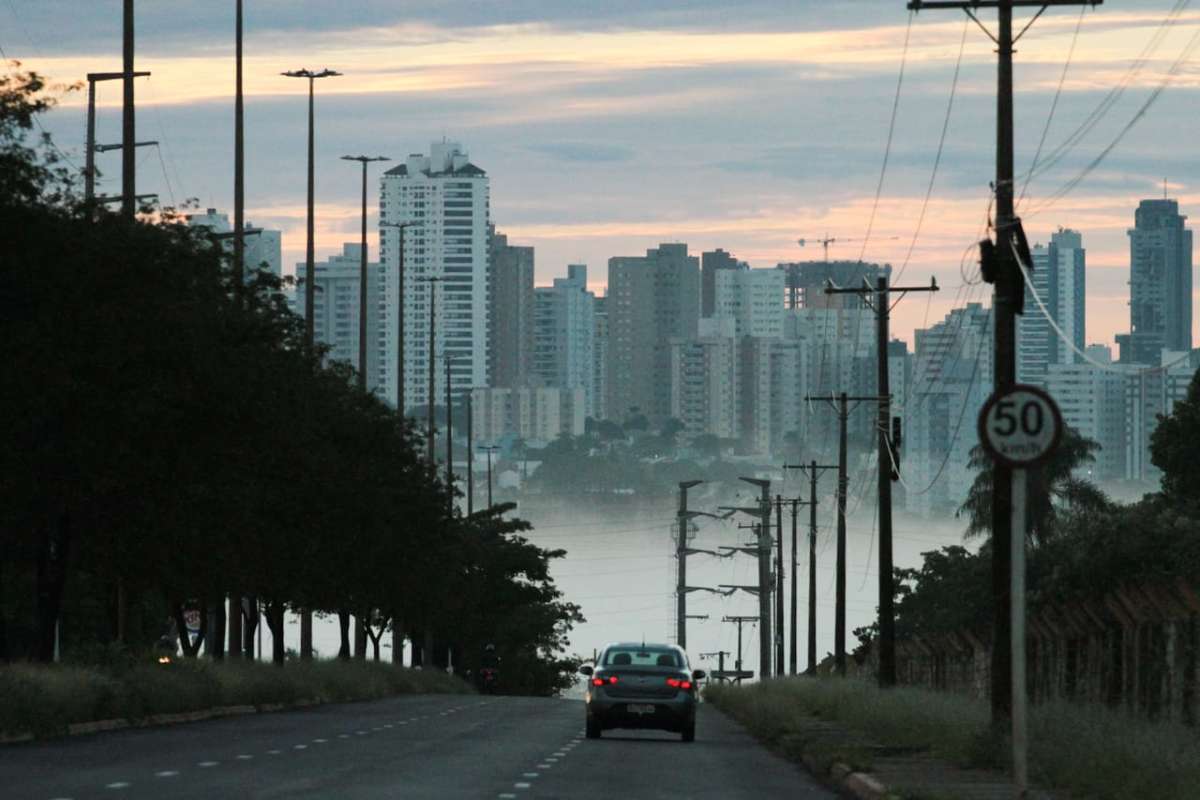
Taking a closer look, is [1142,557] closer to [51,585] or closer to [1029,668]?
[1029,668]

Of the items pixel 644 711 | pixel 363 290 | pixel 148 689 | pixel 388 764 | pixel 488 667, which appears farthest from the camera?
pixel 488 667

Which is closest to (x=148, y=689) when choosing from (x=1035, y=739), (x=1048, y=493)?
(x=1035, y=739)

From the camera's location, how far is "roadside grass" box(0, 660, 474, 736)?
3353 cm

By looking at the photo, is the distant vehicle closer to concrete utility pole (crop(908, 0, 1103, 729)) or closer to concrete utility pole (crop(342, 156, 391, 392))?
concrete utility pole (crop(908, 0, 1103, 729))

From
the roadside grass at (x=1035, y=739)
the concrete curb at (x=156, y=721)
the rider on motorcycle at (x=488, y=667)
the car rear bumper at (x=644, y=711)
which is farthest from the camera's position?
the rider on motorcycle at (x=488, y=667)

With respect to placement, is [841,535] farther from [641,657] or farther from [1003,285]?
[1003,285]

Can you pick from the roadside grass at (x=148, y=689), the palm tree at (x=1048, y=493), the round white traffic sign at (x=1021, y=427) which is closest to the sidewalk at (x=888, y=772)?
the round white traffic sign at (x=1021, y=427)

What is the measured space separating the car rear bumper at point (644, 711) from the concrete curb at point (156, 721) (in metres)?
7.17

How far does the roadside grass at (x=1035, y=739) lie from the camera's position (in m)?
21.5

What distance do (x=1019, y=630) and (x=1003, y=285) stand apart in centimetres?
829

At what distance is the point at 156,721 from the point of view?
41000 millimetres

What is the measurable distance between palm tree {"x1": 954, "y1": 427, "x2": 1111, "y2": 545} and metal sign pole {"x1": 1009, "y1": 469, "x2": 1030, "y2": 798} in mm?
85730

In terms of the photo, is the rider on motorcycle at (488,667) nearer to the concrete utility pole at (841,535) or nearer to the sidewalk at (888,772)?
the concrete utility pole at (841,535)

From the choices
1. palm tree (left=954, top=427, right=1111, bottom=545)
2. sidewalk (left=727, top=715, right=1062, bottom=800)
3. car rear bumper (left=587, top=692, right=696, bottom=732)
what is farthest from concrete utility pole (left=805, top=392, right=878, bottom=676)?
sidewalk (left=727, top=715, right=1062, bottom=800)
